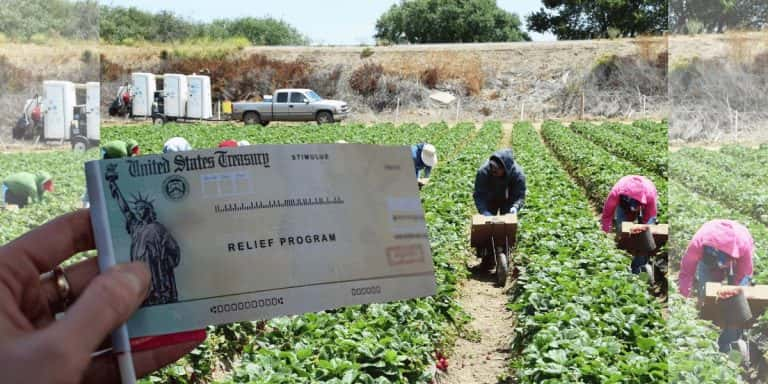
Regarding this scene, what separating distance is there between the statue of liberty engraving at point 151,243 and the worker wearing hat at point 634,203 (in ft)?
25.9

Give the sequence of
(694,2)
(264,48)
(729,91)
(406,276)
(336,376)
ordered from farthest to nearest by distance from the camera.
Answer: (264,48)
(336,376)
(729,91)
(694,2)
(406,276)

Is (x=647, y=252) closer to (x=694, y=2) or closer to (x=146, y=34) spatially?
(x=694, y=2)

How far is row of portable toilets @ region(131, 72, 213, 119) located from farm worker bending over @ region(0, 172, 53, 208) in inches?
1286

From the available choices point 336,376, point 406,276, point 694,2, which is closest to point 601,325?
point 336,376

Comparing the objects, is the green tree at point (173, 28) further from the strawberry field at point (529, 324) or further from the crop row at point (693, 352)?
the crop row at point (693, 352)

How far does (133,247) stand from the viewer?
1.59m

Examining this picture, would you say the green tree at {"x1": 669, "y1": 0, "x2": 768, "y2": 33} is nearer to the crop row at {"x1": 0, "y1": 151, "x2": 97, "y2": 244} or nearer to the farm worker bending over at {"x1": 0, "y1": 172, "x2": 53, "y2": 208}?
the crop row at {"x1": 0, "y1": 151, "x2": 97, "y2": 244}

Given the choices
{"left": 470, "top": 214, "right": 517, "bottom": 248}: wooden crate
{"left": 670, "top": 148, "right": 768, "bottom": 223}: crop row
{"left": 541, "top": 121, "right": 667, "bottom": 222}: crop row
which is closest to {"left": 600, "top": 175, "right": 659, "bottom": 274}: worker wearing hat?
{"left": 470, "top": 214, "right": 517, "bottom": 248}: wooden crate

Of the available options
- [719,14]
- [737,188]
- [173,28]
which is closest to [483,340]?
[719,14]

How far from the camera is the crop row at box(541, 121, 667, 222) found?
14977 mm

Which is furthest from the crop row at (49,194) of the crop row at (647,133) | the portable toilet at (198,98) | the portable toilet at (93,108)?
Answer: the portable toilet at (198,98)

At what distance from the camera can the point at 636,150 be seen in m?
22.3

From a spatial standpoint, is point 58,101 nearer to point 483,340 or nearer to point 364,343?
point 364,343

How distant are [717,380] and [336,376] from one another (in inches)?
86.9
